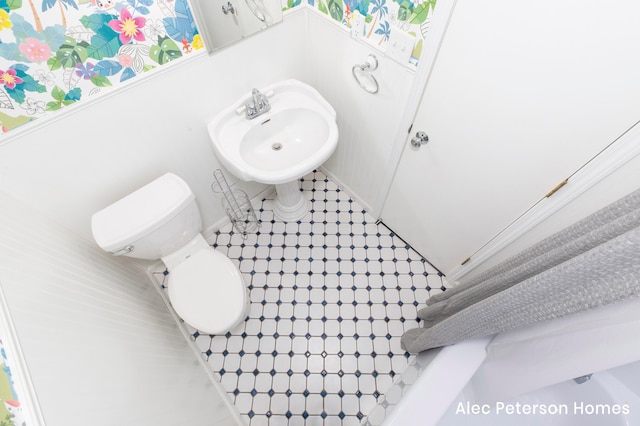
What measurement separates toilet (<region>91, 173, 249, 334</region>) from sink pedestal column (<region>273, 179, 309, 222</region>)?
1.86 feet

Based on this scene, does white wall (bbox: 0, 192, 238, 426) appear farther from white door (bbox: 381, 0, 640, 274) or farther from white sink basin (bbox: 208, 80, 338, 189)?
white door (bbox: 381, 0, 640, 274)

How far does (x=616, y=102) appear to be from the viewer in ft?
2.60

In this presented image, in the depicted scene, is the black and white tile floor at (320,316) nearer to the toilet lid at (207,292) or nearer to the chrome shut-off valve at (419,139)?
the toilet lid at (207,292)

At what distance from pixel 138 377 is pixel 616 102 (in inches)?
62.7

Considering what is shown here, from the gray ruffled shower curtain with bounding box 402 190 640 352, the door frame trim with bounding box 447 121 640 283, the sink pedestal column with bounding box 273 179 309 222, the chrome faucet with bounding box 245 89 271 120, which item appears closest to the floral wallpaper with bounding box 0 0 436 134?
the chrome faucet with bounding box 245 89 271 120

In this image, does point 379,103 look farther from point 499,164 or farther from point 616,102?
point 616,102

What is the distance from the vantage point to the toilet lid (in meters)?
1.41

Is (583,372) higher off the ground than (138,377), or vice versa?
(583,372)

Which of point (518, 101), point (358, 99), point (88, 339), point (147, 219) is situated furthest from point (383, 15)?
point (88, 339)

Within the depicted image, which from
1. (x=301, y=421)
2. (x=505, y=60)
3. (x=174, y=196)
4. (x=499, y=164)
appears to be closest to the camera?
(x=505, y=60)

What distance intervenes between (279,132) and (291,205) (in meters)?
0.54

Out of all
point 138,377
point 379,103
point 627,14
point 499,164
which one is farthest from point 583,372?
point 138,377

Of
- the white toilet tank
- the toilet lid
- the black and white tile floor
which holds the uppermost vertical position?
the white toilet tank

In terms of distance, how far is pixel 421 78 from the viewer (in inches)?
44.9
